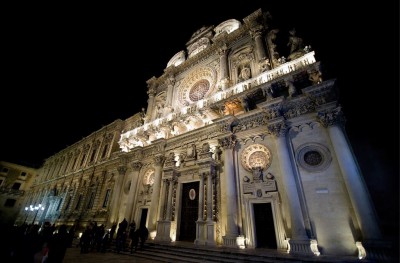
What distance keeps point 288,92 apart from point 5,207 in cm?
4841

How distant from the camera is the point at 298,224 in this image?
814cm

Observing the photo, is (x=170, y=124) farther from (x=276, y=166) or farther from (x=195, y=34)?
(x=195, y=34)

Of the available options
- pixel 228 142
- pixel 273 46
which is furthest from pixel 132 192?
pixel 273 46

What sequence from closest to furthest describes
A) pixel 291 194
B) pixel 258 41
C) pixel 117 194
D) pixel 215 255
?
pixel 215 255
pixel 291 194
pixel 258 41
pixel 117 194

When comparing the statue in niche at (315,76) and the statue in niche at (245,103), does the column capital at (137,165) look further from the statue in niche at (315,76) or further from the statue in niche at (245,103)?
the statue in niche at (315,76)

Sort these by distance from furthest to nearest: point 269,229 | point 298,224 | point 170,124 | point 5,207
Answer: point 5,207, point 170,124, point 269,229, point 298,224

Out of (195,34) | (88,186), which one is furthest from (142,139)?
(195,34)

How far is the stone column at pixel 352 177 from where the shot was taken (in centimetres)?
695

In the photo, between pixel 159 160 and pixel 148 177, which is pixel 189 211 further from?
pixel 148 177

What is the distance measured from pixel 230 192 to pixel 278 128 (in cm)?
462

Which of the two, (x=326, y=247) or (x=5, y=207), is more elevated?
(x=5, y=207)

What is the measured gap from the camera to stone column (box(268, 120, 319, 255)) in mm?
7686

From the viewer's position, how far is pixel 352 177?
25.6 ft

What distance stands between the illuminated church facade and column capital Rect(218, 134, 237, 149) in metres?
0.07
